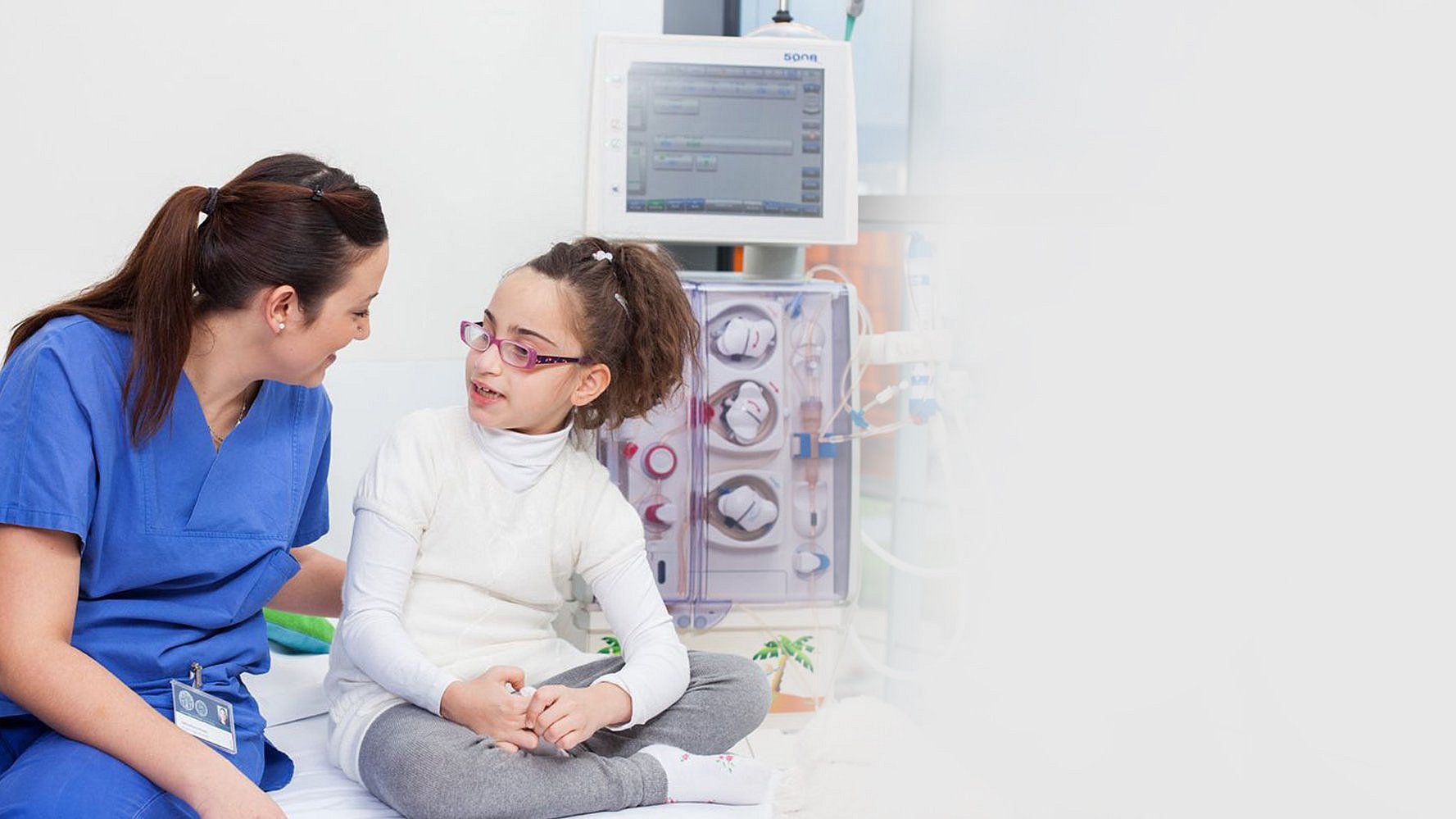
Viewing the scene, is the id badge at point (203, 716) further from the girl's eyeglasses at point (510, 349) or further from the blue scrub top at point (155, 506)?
the girl's eyeglasses at point (510, 349)

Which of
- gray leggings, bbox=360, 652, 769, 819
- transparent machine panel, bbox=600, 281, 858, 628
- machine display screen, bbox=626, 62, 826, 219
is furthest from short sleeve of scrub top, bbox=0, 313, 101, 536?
machine display screen, bbox=626, 62, 826, 219

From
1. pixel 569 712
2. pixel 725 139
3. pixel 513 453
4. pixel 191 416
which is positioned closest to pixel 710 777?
pixel 569 712

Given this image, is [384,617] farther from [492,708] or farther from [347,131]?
[347,131]

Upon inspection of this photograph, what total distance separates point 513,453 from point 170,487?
40 centimetres

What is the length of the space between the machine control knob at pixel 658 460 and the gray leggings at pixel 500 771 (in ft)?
2.05

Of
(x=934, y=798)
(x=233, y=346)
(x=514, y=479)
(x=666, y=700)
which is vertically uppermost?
(x=233, y=346)

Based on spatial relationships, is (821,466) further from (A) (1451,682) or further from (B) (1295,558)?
(A) (1451,682)

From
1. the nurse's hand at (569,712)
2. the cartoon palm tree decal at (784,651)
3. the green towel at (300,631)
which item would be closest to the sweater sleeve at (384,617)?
the nurse's hand at (569,712)

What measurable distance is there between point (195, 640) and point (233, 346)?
0.32 metres

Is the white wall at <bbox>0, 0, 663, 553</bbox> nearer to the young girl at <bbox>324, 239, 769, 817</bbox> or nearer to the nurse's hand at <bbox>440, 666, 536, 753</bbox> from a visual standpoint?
the young girl at <bbox>324, 239, 769, 817</bbox>

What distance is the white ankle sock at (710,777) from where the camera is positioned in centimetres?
144

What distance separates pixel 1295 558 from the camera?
1043 mm

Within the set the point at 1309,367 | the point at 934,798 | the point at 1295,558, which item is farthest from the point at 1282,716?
the point at 934,798

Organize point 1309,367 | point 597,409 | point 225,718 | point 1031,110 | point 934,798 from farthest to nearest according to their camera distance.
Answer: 1. point 597,409
2. point 934,798
3. point 1031,110
4. point 225,718
5. point 1309,367
